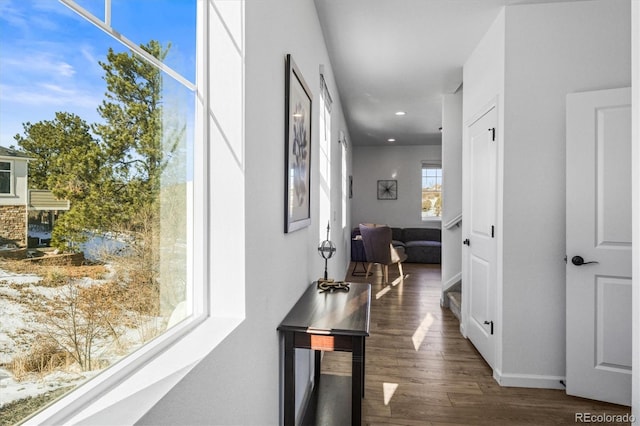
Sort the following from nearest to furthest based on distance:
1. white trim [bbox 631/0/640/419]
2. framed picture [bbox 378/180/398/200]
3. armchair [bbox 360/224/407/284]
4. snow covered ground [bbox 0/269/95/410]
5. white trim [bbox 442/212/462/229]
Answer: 1. snow covered ground [bbox 0/269/95/410]
2. white trim [bbox 631/0/640/419]
3. white trim [bbox 442/212/462/229]
4. armchair [bbox 360/224/407/284]
5. framed picture [bbox 378/180/398/200]

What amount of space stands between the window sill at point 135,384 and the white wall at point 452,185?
396 cm

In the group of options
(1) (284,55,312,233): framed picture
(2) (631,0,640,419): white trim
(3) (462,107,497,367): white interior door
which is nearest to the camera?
(2) (631,0,640,419): white trim

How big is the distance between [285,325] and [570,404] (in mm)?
1967

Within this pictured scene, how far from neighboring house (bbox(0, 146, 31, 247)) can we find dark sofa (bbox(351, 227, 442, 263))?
6.71 metres

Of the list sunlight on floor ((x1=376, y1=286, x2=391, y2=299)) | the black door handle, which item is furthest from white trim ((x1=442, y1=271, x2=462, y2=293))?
the black door handle

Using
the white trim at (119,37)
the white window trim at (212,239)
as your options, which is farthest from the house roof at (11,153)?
the white window trim at (212,239)

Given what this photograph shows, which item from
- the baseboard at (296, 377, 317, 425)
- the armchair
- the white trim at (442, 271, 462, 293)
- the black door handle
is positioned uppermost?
the black door handle

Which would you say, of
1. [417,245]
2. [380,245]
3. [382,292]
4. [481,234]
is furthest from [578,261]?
[417,245]

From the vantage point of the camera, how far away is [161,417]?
69 cm

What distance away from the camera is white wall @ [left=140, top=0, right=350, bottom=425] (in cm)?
88

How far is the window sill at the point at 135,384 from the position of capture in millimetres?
610

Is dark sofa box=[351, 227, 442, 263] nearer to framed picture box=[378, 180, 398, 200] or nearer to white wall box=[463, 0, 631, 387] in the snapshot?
framed picture box=[378, 180, 398, 200]

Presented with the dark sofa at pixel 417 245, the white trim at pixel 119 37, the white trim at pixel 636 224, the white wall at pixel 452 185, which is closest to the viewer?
the white trim at pixel 119 37

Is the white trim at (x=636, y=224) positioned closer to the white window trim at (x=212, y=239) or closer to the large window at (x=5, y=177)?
the white window trim at (x=212, y=239)
